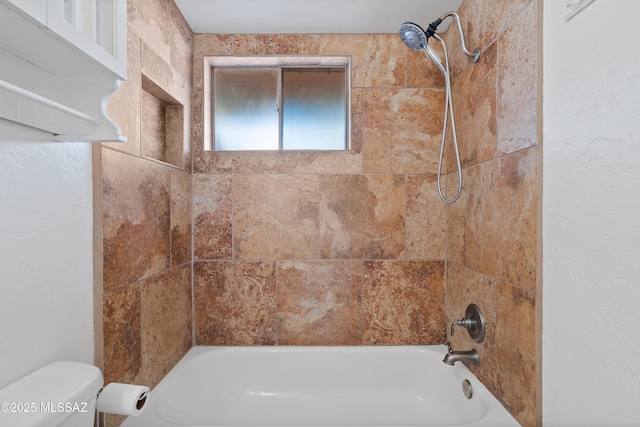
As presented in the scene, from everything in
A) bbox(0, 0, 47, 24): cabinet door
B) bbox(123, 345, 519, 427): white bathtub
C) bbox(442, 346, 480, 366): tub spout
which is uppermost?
bbox(0, 0, 47, 24): cabinet door

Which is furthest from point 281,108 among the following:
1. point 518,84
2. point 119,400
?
point 119,400

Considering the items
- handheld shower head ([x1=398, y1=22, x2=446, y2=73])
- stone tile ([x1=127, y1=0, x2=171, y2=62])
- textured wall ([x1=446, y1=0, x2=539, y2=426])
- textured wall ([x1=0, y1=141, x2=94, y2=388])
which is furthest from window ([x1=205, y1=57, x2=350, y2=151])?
textured wall ([x1=0, y1=141, x2=94, y2=388])

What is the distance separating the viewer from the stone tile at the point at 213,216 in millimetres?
1896

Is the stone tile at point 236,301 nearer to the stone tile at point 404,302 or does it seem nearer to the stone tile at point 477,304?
the stone tile at point 404,302

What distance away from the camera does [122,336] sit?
1.20 m

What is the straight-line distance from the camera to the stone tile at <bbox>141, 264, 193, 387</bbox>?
137 cm

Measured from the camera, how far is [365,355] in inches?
72.6

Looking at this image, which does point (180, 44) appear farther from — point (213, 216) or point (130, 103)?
point (213, 216)

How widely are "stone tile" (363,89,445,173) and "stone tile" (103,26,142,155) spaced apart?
1155mm

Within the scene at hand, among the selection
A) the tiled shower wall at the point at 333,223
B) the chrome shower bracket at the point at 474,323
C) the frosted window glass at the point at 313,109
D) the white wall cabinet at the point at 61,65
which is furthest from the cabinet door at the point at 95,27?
the chrome shower bracket at the point at 474,323

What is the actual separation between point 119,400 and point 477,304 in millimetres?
1429
